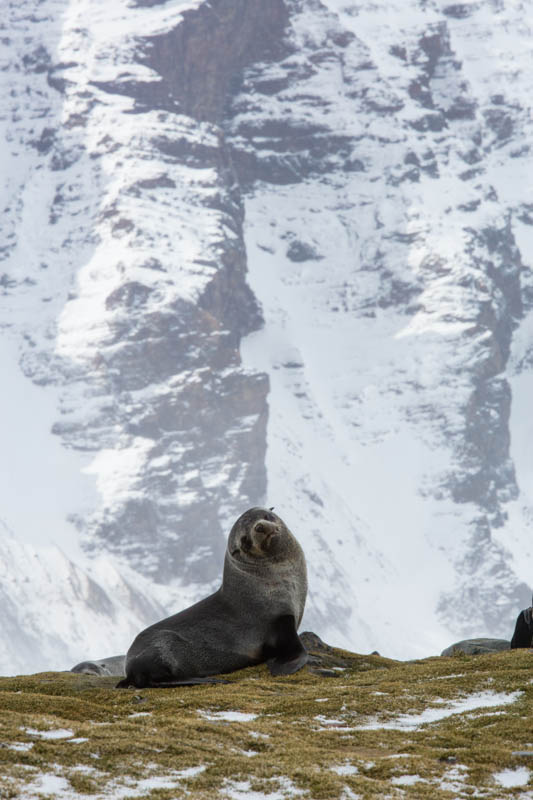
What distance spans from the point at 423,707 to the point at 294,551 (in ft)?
17.4

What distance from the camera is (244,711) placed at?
17938 millimetres

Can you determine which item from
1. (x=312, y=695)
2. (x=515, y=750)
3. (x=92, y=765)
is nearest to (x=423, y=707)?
(x=312, y=695)

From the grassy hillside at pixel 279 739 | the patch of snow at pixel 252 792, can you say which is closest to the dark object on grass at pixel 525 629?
the grassy hillside at pixel 279 739

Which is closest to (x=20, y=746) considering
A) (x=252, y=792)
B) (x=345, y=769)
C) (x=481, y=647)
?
(x=252, y=792)

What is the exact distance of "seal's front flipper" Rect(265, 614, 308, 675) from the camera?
22.1m

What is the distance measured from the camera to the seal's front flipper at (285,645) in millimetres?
22094

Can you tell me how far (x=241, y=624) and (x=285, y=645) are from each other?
0.85m

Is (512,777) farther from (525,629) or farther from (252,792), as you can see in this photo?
(525,629)

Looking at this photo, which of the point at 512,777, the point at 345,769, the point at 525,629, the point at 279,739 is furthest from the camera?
the point at 525,629

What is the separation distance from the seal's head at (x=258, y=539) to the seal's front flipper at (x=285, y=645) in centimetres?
116

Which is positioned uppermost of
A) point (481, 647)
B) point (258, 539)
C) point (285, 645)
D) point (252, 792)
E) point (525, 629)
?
point (258, 539)

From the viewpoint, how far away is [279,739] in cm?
1578

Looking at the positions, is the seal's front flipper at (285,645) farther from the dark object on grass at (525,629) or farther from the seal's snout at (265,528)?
the dark object on grass at (525,629)

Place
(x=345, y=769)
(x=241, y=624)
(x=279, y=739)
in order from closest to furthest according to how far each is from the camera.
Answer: (x=345, y=769) < (x=279, y=739) < (x=241, y=624)
